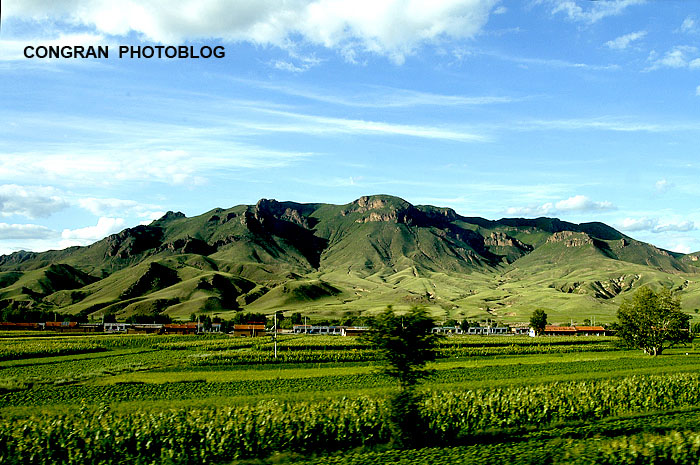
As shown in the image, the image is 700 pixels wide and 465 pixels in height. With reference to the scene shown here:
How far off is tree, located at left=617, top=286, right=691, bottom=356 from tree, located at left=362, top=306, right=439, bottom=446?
272ft

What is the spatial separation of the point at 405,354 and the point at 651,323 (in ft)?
283

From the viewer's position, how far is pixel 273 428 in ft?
104

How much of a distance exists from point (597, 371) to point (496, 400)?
37574 millimetres

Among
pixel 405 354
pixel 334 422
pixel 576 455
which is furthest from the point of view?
pixel 334 422

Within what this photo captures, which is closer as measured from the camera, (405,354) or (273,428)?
(273,428)

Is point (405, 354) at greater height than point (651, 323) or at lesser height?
greater

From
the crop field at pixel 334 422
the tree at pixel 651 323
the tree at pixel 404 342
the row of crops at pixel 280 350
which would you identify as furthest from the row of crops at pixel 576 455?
the tree at pixel 651 323

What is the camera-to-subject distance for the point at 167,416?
3250cm

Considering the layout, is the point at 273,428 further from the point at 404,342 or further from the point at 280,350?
the point at 280,350

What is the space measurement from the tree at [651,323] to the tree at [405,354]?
82906mm

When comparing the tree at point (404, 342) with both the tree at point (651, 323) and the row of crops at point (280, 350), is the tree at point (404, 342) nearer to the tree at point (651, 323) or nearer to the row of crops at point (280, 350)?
the row of crops at point (280, 350)

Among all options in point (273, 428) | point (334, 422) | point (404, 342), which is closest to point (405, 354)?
point (404, 342)

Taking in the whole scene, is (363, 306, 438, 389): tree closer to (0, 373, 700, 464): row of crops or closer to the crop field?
the crop field

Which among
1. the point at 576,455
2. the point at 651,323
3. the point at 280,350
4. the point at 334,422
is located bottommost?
the point at 280,350
